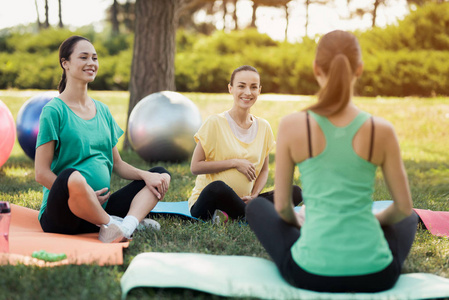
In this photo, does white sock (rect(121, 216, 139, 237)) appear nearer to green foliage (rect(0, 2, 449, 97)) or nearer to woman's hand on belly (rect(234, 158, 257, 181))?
woman's hand on belly (rect(234, 158, 257, 181))

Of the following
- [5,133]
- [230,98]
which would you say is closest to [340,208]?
[5,133]

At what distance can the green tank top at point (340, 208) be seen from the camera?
7.59ft

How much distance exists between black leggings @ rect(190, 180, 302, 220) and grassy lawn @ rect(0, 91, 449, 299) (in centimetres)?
14

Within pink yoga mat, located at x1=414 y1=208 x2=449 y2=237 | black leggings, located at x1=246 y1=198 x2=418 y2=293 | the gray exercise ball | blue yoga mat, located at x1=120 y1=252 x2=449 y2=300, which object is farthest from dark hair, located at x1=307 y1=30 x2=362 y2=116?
the gray exercise ball

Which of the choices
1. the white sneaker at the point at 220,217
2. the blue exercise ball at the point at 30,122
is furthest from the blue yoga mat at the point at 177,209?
the blue exercise ball at the point at 30,122

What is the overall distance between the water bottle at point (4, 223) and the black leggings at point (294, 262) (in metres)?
1.42

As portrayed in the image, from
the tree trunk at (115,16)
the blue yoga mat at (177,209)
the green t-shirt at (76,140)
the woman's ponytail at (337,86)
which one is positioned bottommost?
the blue yoga mat at (177,209)

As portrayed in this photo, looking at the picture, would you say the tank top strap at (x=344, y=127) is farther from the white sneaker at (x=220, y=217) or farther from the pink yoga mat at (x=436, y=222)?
the pink yoga mat at (x=436, y=222)

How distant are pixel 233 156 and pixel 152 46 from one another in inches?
187

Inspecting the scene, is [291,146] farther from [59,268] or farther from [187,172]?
[187,172]

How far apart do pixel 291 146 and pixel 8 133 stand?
14.4ft

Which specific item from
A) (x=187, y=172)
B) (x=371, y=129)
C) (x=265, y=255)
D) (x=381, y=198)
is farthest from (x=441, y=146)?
(x=371, y=129)

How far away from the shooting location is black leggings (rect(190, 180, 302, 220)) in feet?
12.6

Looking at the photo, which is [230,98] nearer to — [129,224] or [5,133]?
[5,133]
